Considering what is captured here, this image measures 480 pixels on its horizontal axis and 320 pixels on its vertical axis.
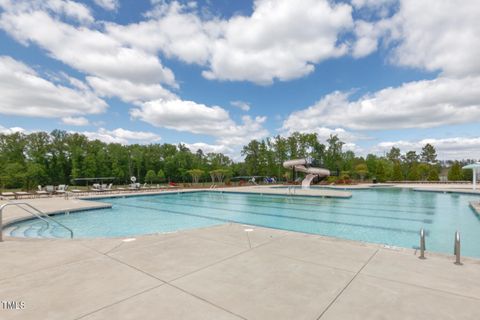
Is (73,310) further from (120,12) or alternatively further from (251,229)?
(120,12)

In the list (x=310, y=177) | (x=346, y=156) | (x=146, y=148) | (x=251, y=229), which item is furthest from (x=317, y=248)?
(x=346, y=156)

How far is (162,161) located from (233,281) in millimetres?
38168

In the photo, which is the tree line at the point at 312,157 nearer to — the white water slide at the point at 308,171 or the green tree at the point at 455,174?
the green tree at the point at 455,174

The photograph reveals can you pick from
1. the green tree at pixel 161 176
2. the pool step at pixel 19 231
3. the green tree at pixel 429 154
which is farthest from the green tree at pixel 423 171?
the pool step at pixel 19 231

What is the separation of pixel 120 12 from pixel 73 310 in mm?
11476

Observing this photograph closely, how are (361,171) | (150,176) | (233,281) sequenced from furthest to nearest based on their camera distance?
(361,171) → (150,176) → (233,281)

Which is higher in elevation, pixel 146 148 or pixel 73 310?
pixel 146 148

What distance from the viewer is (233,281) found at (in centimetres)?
294

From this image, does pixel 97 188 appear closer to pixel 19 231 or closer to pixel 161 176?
pixel 161 176

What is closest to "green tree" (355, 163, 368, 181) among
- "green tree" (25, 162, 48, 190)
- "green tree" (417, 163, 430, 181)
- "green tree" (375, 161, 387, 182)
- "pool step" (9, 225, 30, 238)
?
"green tree" (375, 161, 387, 182)

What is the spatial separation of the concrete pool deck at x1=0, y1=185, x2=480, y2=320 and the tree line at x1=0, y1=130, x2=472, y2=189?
2568cm

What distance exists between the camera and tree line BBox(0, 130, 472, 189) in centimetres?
2966

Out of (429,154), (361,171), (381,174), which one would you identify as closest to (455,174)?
(381,174)

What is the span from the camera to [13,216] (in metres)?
8.89
